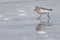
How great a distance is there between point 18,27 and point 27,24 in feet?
1.41

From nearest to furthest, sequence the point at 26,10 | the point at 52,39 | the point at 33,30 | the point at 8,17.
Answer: the point at 52,39 → the point at 33,30 → the point at 8,17 → the point at 26,10

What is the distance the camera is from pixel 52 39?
20.7ft

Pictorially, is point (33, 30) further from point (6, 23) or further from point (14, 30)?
point (6, 23)

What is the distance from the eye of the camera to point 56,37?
6504 millimetres

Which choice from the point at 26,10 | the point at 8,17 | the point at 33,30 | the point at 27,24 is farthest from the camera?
the point at 26,10

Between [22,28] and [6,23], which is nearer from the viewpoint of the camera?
[22,28]

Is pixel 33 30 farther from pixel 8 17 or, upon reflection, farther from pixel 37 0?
pixel 37 0

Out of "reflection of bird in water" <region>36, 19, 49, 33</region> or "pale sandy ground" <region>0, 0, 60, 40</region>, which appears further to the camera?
"reflection of bird in water" <region>36, 19, 49, 33</region>

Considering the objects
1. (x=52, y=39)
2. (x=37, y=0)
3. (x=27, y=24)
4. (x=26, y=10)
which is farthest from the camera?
(x=37, y=0)

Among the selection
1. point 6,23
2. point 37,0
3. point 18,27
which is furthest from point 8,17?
point 37,0

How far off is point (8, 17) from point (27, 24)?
1.28 m

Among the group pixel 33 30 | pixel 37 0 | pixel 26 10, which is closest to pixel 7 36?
pixel 33 30

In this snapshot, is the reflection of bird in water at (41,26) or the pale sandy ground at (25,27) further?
the reflection of bird in water at (41,26)

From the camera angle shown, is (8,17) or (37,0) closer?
(8,17)
